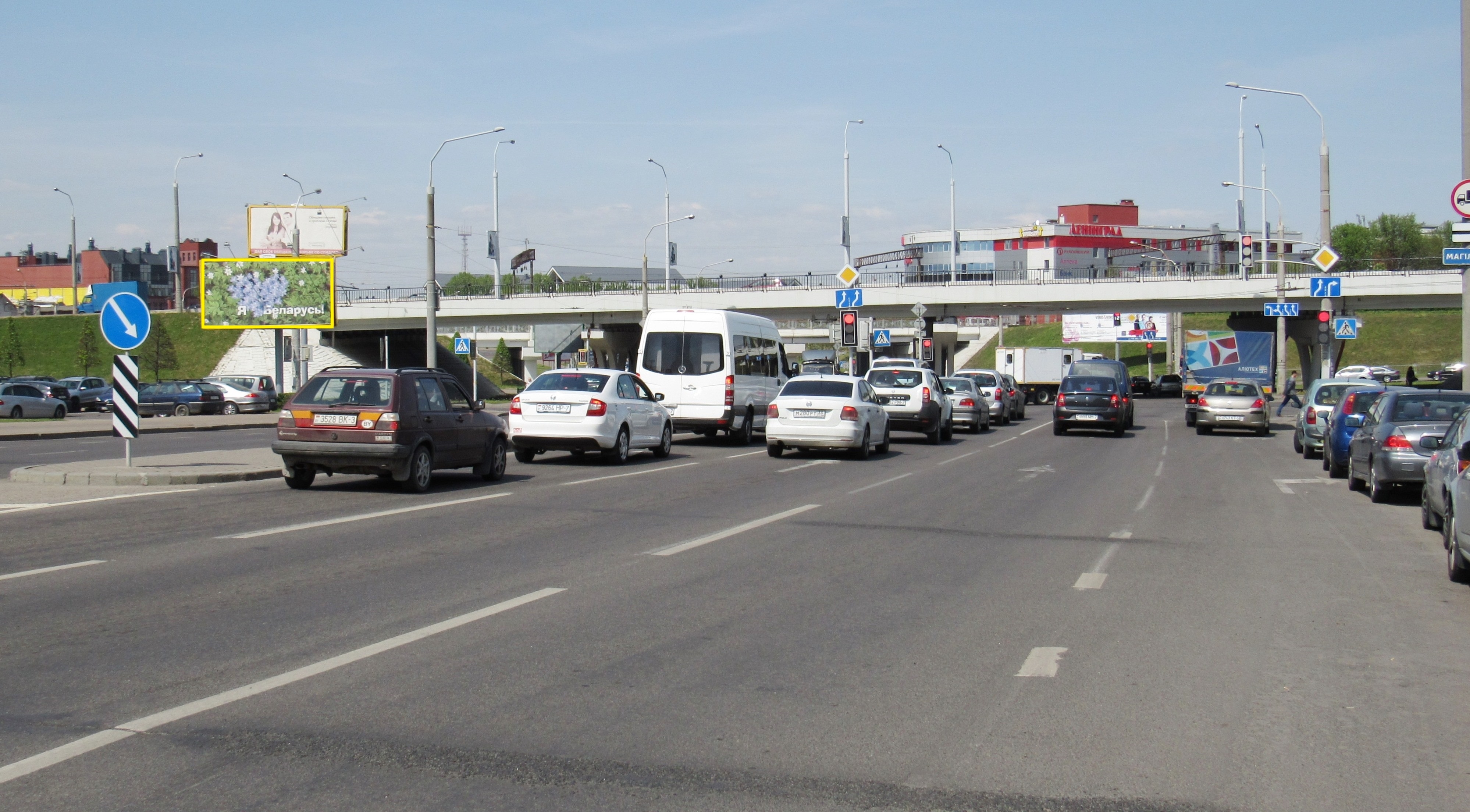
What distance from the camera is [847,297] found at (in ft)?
176

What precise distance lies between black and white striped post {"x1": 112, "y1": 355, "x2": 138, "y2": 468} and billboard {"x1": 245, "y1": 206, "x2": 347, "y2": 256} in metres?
56.4

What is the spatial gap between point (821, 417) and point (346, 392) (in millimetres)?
9732

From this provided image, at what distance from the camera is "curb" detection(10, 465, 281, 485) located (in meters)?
16.2

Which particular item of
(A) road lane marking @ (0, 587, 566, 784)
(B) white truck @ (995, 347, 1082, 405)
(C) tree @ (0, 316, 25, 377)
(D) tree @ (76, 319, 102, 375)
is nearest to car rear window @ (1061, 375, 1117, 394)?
(A) road lane marking @ (0, 587, 566, 784)

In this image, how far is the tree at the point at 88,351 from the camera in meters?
71.4

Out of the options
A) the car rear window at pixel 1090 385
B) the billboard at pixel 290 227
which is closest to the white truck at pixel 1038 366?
the car rear window at pixel 1090 385

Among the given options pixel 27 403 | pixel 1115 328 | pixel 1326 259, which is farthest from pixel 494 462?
pixel 1115 328

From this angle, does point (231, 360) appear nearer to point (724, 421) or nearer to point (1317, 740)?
point (724, 421)

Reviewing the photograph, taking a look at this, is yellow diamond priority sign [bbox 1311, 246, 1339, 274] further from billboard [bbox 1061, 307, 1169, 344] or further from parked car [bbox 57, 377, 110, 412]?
billboard [bbox 1061, 307, 1169, 344]

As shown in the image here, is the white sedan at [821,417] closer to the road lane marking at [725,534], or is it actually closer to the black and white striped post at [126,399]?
the road lane marking at [725,534]

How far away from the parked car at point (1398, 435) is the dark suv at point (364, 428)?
485 inches

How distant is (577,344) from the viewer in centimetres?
8012

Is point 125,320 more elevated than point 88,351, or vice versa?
point 88,351

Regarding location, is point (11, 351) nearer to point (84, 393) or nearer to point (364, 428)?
point (84, 393)
